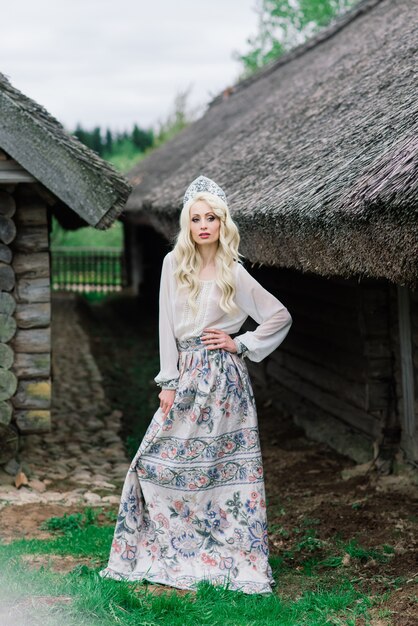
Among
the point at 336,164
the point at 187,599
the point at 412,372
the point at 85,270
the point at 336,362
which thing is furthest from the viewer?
the point at 85,270

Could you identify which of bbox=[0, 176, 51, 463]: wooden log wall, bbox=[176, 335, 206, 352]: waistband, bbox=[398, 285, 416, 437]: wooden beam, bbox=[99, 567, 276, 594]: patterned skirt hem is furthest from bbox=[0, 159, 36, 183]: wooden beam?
bbox=[99, 567, 276, 594]: patterned skirt hem

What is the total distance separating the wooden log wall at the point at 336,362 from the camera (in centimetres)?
613

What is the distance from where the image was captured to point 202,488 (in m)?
3.96

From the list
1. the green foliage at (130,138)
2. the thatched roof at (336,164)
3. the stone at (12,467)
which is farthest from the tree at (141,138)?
the stone at (12,467)

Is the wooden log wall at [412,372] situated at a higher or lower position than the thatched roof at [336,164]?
lower

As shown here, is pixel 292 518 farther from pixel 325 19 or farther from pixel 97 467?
pixel 325 19

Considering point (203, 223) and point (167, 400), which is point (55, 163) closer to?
point (203, 223)

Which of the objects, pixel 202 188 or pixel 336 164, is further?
pixel 336 164

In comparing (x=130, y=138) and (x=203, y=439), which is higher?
(x=130, y=138)

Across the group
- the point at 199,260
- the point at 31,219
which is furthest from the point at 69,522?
the point at 31,219

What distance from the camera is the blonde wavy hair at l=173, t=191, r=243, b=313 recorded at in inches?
156

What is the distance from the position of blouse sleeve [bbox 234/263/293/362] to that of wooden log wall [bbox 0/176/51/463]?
2.32 metres

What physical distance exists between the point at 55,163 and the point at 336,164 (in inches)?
70.3

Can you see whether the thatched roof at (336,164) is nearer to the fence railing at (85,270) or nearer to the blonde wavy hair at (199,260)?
the blonde wavy hair at (199,260)
